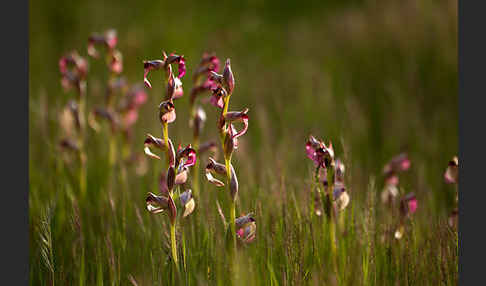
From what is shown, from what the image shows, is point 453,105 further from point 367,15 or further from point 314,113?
point 367,15

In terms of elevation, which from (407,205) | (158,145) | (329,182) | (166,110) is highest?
(166,110)

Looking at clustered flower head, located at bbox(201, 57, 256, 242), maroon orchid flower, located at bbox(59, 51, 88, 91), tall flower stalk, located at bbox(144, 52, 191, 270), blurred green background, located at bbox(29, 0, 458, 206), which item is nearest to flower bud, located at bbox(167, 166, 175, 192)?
tall flower stalk, located at bbox(144, 52, 191, 270)

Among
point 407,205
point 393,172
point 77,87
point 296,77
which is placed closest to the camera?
point 407,205

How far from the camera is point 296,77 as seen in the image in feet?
15.1

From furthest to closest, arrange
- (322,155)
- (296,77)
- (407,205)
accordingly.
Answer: (296,77)
(407,205)
(322,155)

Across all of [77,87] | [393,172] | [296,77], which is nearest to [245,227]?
[393,172]

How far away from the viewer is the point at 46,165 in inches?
113

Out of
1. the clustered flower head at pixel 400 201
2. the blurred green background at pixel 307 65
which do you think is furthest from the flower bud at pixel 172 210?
the blurred green background at pixel 307 65

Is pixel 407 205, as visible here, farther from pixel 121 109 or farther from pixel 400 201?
pixel 121 109

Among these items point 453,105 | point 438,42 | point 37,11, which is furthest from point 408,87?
point 37,11

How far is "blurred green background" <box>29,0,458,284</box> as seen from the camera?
292 cm

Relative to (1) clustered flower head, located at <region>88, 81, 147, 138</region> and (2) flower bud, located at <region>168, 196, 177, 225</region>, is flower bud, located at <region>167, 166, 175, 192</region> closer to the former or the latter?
(2) flower bud, located at <region>168, 196, 177, 225</region>

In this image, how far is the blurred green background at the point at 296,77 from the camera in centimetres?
292

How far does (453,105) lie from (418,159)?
2.49ft
